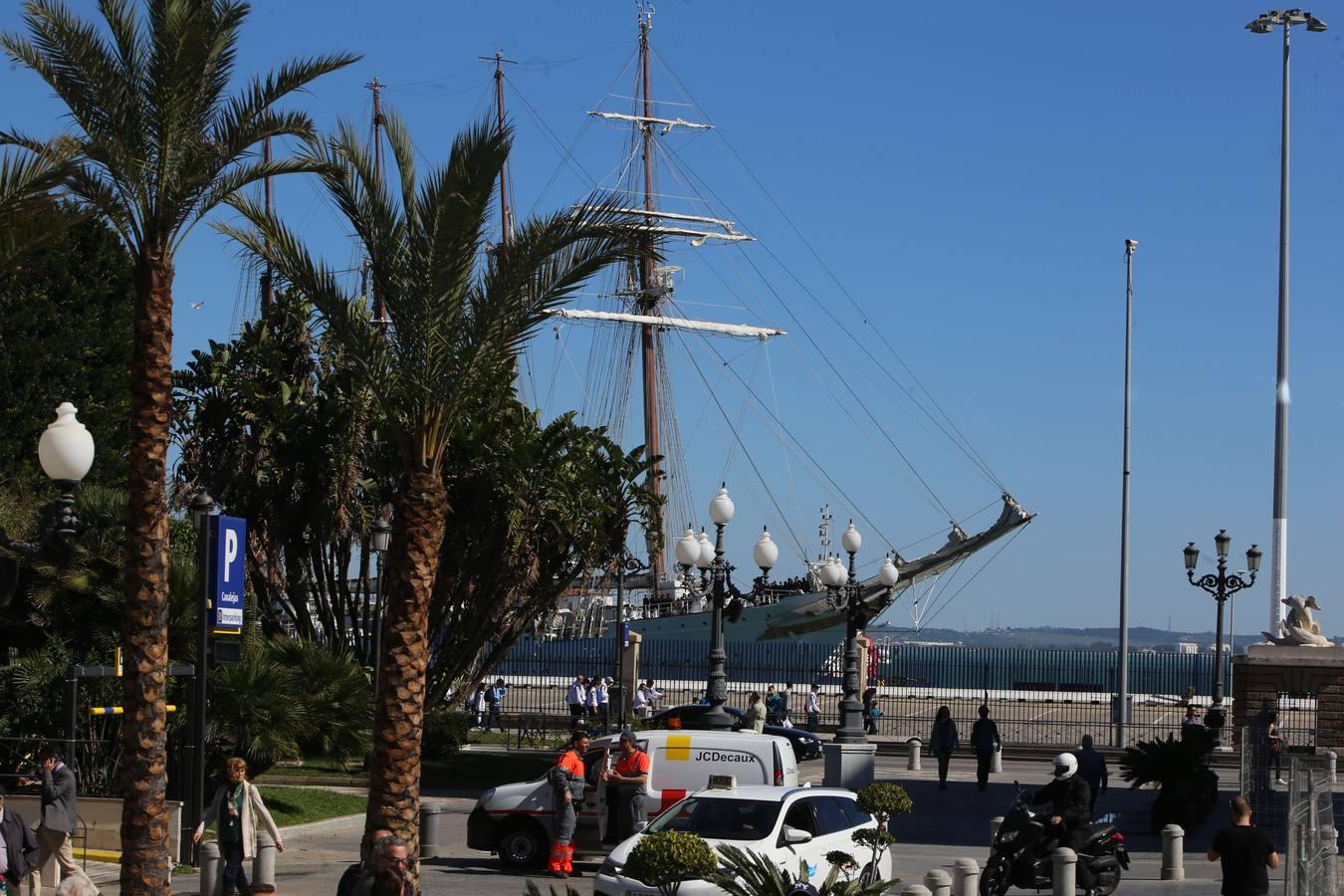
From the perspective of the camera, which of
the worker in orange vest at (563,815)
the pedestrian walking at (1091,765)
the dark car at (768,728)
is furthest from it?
the dark car at (768,728)

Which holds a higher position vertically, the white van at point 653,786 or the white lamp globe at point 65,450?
the white lamp globe at point 65,450

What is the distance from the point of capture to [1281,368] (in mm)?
33656

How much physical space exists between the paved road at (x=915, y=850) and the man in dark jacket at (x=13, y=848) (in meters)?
4.26

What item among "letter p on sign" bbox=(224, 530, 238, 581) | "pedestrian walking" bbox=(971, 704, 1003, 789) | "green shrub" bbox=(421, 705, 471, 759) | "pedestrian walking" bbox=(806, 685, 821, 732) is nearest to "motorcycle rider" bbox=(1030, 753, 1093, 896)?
"letter p on sign" bbox=(224, 530, 238, 581)

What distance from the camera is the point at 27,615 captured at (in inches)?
865

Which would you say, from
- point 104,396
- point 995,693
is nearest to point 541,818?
point 104,396

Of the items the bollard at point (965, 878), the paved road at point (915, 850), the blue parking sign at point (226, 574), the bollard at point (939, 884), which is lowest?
the paved road at point (915, 850)

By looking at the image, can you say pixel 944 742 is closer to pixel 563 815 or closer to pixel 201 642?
pixel 563 815

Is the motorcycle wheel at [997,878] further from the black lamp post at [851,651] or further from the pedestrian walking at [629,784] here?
the black lamp post at [851,651]

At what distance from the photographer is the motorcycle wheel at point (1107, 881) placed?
641 inches

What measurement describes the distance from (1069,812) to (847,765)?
10.8m

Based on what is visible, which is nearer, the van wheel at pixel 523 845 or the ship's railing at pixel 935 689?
the van wheel at pixel 523 845

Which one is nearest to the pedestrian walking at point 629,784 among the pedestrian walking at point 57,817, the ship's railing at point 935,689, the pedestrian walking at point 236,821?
the pedestrian walking at point 236,821

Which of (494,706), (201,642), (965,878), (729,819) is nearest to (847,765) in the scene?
(965,878)
